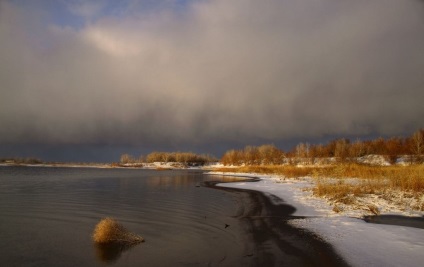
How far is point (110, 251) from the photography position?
13.5 meters

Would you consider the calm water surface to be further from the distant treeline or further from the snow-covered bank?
the distant treeline

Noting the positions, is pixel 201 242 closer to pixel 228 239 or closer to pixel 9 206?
pixel 228 239

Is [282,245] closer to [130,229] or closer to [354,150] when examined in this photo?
[130,229]

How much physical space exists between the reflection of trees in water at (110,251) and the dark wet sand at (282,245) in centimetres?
517

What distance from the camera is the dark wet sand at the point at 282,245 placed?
11820mm

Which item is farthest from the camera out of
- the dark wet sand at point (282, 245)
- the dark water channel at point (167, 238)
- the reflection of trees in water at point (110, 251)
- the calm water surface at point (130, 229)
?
the reflection of trees in water at point (110, 251)

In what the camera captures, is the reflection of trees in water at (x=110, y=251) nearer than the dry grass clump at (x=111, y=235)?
Yes

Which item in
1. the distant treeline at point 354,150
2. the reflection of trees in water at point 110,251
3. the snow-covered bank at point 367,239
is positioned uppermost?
the distant treeline at point 354,150

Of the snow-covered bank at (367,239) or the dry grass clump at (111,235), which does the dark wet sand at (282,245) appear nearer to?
the snow-covered bank at (367,239)

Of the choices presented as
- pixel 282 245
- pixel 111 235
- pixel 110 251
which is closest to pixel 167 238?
pixel 111 235

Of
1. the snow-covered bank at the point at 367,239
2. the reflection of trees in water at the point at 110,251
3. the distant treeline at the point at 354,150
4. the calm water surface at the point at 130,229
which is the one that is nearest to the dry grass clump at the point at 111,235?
the reflection of trees in water at the point at 110,251

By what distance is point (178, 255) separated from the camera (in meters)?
12.9

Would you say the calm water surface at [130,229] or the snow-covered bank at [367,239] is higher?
the snow-covered bank at [367,239]

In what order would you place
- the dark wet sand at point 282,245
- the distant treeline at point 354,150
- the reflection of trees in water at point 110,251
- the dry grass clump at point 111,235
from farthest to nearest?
the distant treeline at point 354,150
the dry grass clump at point 111,235
the reflection of trees in water at point 110,251
the dark wet sand at point 282,245
